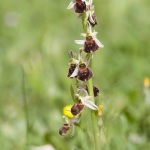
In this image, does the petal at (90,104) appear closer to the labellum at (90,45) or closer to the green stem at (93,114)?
the green stem at (93,114)

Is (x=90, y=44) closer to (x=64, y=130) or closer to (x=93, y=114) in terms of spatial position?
(x=93, y=114)

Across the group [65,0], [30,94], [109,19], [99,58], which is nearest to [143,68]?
[99,58]

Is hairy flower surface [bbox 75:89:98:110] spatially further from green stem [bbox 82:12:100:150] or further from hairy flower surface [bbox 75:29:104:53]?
hairy flower surface [bbox 75:29:104:53]

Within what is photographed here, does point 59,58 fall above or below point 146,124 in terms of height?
above

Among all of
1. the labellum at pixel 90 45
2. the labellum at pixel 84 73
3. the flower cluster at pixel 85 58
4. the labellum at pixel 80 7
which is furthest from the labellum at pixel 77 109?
the labellum at pixel 80 7

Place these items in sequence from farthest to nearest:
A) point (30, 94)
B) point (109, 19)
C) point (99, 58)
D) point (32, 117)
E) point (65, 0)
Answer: point (65, 0) → point (109, 19) → point (99, 58) → point (30, 94) → point (32, 117)

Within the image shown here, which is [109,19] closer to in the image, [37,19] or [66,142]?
[37,19]

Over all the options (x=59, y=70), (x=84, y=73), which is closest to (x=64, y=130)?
(x=84, y=73)

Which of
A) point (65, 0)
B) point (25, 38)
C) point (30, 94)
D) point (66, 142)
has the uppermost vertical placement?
point (65, 0)

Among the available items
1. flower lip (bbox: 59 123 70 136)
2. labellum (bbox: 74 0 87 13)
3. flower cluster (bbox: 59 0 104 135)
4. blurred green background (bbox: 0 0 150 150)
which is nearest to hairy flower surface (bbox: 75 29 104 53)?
flower cluster (bbox: 59 0 104 135)
